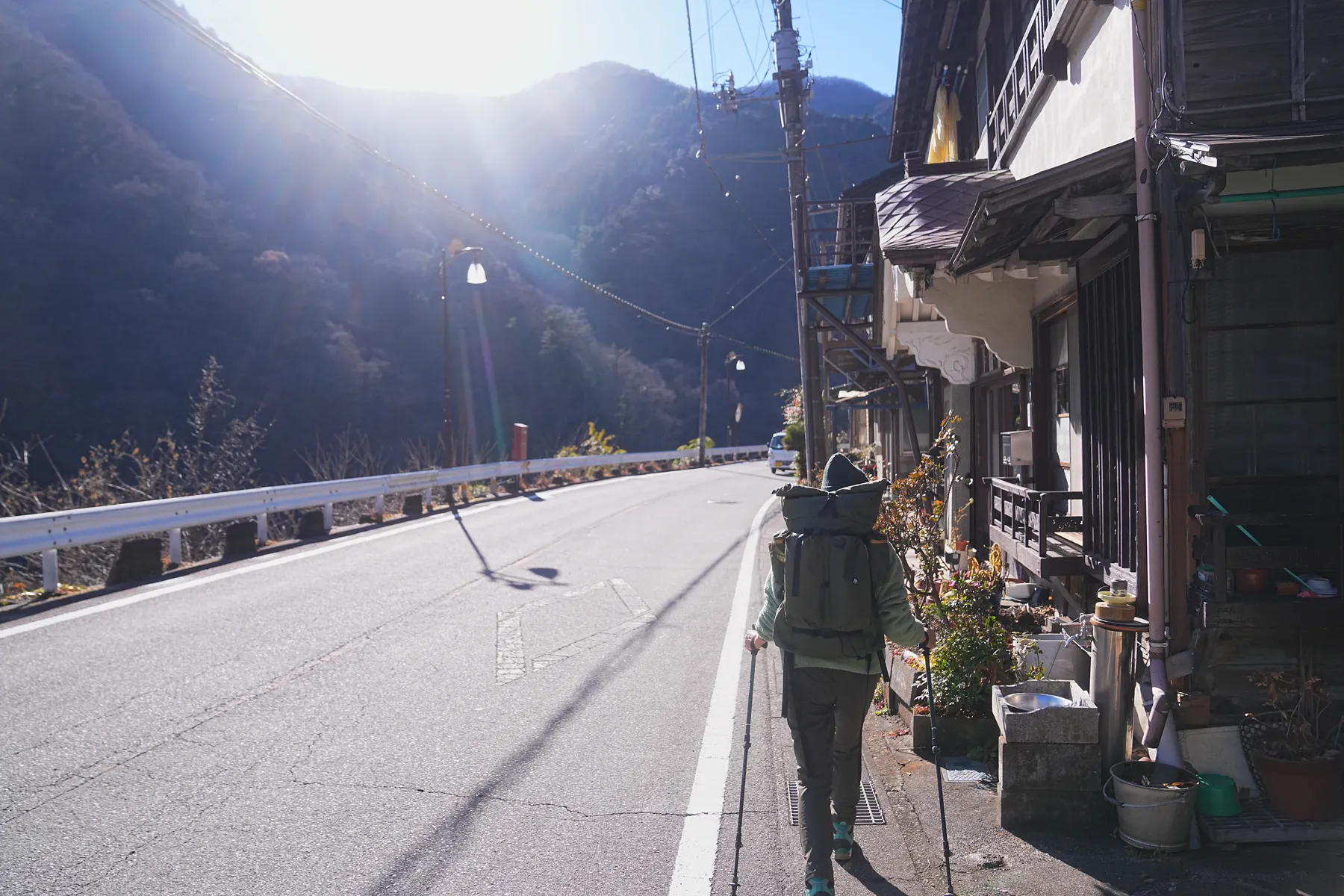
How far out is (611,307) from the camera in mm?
87062

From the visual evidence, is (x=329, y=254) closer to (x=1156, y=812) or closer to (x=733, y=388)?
(x=733, y=388)

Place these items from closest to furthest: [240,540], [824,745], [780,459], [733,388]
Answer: [824,745], [240,540], [780,459], [733,388]

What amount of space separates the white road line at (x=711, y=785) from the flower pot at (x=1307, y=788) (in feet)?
8.16

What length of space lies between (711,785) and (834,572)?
174 centimetres

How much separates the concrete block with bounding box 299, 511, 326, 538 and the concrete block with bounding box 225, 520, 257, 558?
1598 mm

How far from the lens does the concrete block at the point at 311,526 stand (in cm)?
1430

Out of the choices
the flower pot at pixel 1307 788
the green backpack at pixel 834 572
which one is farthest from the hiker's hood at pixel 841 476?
the flower pot at pixel 1307 788

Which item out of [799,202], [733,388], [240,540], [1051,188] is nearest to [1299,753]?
[1051,188]

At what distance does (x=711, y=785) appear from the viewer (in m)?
4.90

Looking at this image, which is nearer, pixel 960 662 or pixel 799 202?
pixel 960 662

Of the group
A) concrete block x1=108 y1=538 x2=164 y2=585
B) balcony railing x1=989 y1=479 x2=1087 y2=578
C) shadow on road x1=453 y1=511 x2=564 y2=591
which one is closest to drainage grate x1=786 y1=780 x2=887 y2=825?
balcony railing x1=989 y1=479 x2=1087 y2=578

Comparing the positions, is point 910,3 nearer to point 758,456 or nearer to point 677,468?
point 677,468

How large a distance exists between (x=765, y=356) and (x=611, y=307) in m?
15.0

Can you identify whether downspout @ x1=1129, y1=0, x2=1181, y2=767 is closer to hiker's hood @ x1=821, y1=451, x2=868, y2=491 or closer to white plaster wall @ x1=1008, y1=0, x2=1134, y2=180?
white plaster wall @ x1=1008, y1=0, x2=1134, y2=180
